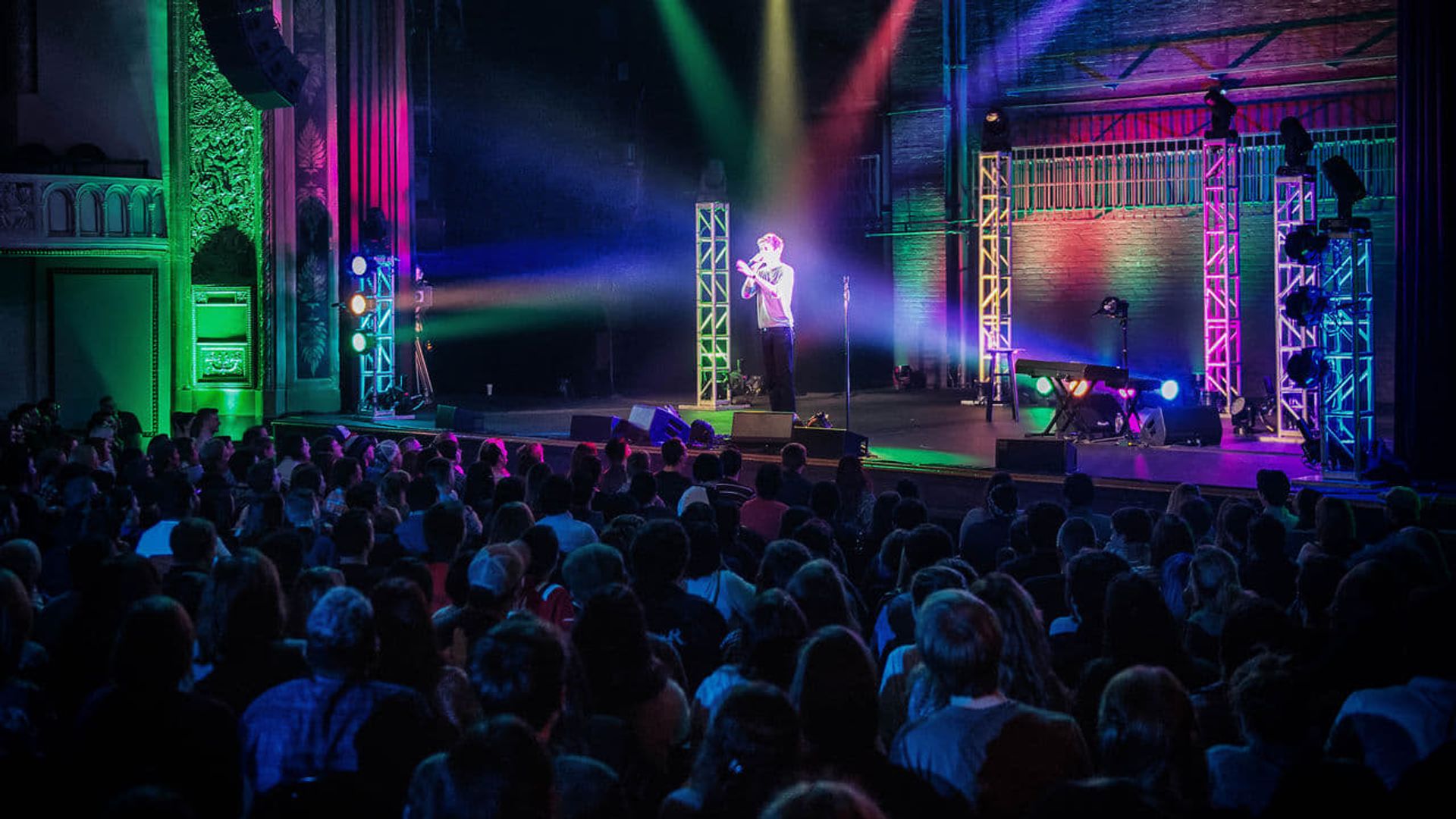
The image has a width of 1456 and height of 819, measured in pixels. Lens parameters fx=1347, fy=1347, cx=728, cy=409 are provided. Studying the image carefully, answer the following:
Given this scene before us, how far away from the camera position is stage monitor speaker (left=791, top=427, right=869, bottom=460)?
1195cm

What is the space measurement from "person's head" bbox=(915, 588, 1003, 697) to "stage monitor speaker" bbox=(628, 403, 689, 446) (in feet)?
33.6

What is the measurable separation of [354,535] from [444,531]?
0.42m

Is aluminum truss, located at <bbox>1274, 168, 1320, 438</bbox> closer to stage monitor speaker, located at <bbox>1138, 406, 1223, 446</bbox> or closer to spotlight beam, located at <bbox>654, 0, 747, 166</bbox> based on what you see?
stage monitor speaker, located at <bbox>1138, 406, 1223, 446</bbox>

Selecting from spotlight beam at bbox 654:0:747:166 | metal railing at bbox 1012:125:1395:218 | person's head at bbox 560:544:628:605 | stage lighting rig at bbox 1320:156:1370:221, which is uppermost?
spotlight beam at bbox 654:0:747:166

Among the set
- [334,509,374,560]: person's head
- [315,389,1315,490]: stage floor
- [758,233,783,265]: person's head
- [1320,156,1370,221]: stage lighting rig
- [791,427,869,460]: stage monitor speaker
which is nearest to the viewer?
[334,509,374,560]: person's head

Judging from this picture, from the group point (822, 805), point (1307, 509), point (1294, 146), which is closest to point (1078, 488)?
point (1307, 509)

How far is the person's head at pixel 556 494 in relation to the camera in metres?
6.37

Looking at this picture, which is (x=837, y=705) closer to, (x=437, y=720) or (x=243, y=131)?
(x=437, y=720)

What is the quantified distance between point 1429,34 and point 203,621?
9561 mm

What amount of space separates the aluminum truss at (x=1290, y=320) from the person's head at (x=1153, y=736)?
9295mm

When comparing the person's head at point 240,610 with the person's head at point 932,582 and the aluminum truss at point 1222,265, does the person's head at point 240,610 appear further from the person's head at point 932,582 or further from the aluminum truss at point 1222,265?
the aluminum truss at point 1222,265

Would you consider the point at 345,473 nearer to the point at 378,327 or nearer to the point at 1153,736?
the point at 1153,736

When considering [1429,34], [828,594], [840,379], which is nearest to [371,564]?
[828,594]

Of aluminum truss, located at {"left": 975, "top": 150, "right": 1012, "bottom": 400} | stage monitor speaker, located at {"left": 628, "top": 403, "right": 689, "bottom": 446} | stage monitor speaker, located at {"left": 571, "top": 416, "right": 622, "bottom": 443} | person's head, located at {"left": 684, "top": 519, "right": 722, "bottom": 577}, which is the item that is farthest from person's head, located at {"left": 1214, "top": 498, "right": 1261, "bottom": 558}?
aluminum truss, located at {"left": 975, "top": 150, "right": 1012, "bottom": 400}
